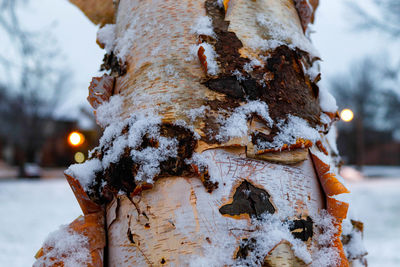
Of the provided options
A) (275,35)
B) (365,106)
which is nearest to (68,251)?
(275,35)

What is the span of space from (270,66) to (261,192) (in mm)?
289

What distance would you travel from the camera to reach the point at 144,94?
706 millimetres

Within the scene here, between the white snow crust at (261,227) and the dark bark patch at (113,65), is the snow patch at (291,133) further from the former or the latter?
the dark bark patch at (113,65)

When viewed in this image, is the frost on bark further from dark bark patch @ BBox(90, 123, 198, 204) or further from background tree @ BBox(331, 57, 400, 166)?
background tree @ BBox(331, 57, 400, 166)

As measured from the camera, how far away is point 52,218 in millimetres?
5906

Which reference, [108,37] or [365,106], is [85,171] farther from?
[365,106]

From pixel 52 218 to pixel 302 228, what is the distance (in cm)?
622

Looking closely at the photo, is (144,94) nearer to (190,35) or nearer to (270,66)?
(190,35)

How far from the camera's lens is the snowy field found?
13.1 ft

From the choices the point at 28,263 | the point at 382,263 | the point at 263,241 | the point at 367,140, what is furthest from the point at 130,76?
the point at 367,140

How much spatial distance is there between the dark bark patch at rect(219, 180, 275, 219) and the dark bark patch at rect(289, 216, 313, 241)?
54 millimetres

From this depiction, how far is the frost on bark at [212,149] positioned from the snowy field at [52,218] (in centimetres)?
156

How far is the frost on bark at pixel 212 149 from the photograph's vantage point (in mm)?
607

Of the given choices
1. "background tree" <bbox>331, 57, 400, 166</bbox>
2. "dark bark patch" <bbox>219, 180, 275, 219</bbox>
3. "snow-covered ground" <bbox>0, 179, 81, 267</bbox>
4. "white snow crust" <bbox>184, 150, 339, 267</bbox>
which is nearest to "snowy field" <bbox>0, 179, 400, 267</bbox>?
"snow-covered ground" <bbox>0, 179, 81, 267</bbox>
